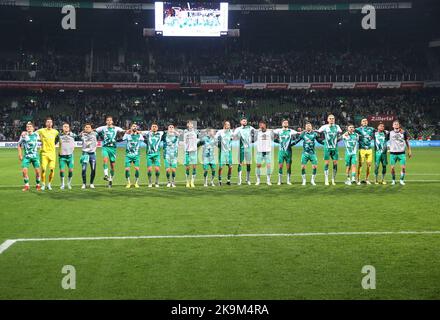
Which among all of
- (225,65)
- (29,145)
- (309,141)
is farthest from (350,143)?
(225,65)

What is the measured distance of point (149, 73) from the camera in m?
60.3

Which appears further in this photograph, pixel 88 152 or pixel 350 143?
pixel 350 143

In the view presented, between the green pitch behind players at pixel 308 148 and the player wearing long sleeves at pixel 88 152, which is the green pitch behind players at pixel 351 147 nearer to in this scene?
the green pitch behind players at pixel 308 148

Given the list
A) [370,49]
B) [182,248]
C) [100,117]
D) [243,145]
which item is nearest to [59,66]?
[100,117]

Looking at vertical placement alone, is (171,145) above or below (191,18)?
below

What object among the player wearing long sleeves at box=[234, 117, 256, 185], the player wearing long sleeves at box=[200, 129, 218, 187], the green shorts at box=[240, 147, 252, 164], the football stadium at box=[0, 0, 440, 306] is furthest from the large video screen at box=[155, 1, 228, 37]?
the player wearing long sleeves at box=[200, 129, 218, 187]

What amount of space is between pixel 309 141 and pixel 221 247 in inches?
396

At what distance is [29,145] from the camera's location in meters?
17.0

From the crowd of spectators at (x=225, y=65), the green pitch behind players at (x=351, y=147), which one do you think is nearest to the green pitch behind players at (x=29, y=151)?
the green pitch behind players at (x=351, y=147)

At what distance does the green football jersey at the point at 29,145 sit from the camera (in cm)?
1700

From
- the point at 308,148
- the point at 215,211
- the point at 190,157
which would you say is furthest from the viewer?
the point at 308,148

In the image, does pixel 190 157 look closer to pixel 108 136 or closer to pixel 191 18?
pixel 108 136

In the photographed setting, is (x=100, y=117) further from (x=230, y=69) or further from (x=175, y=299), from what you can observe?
(x=175, y=299)

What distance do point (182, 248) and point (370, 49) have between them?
2413 inches
